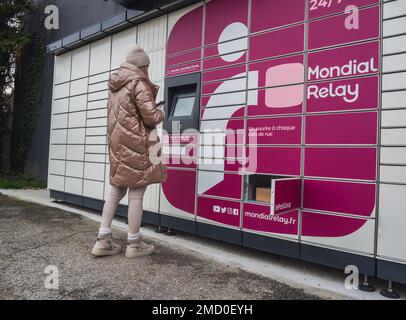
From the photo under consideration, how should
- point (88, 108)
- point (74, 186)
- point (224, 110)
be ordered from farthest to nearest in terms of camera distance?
point (74, 186)
point (88, 108)
point (224, 110)

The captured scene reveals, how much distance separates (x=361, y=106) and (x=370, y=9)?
76cm

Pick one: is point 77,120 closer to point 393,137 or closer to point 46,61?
point 46,61

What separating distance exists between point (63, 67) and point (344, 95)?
529 cm

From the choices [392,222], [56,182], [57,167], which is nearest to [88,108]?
[57,167]

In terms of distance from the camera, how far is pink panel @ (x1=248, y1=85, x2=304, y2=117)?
3248 mm

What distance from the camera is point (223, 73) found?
3.87m

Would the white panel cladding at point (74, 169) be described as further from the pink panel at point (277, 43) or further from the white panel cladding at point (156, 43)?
the pink panel at point (277, 43)

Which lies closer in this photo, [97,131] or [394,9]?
[394,9]

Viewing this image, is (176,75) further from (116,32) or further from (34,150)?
(34,150)

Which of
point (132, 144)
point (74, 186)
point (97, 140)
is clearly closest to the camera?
point (132, 144)

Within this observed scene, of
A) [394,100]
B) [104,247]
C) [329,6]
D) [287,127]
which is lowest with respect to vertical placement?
[104,247]

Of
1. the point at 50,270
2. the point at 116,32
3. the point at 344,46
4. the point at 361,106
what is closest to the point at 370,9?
the point at 344,46

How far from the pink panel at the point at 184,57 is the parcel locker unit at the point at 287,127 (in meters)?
0.01

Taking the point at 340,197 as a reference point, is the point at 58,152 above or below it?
above
